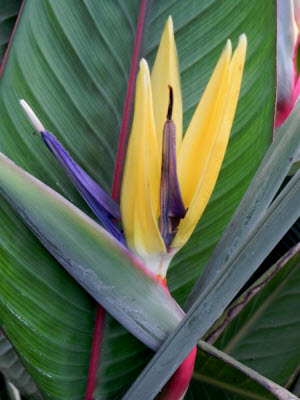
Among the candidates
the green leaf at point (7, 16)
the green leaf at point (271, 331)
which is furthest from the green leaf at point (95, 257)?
the green leaf at point (7, 16)

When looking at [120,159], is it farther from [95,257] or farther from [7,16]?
[7,16]

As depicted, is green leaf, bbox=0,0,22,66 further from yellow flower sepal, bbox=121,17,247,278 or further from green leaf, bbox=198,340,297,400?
green leaf, bbox=198,340,297,400

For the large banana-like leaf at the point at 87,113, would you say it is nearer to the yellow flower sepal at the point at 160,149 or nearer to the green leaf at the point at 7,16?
the yellow flower sepal at the point at 160,149

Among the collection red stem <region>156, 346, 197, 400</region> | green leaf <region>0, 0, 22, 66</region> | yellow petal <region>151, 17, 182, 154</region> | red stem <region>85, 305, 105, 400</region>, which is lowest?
red stem <region>156, 346, 197, 400</region>

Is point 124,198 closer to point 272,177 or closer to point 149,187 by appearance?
point 149,187

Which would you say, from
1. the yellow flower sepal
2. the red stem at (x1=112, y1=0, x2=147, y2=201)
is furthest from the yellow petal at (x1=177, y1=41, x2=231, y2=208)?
the red stem at (x1=112, y1=0, x2=147, y2=201)

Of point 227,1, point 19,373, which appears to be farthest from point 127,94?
point 19,373
